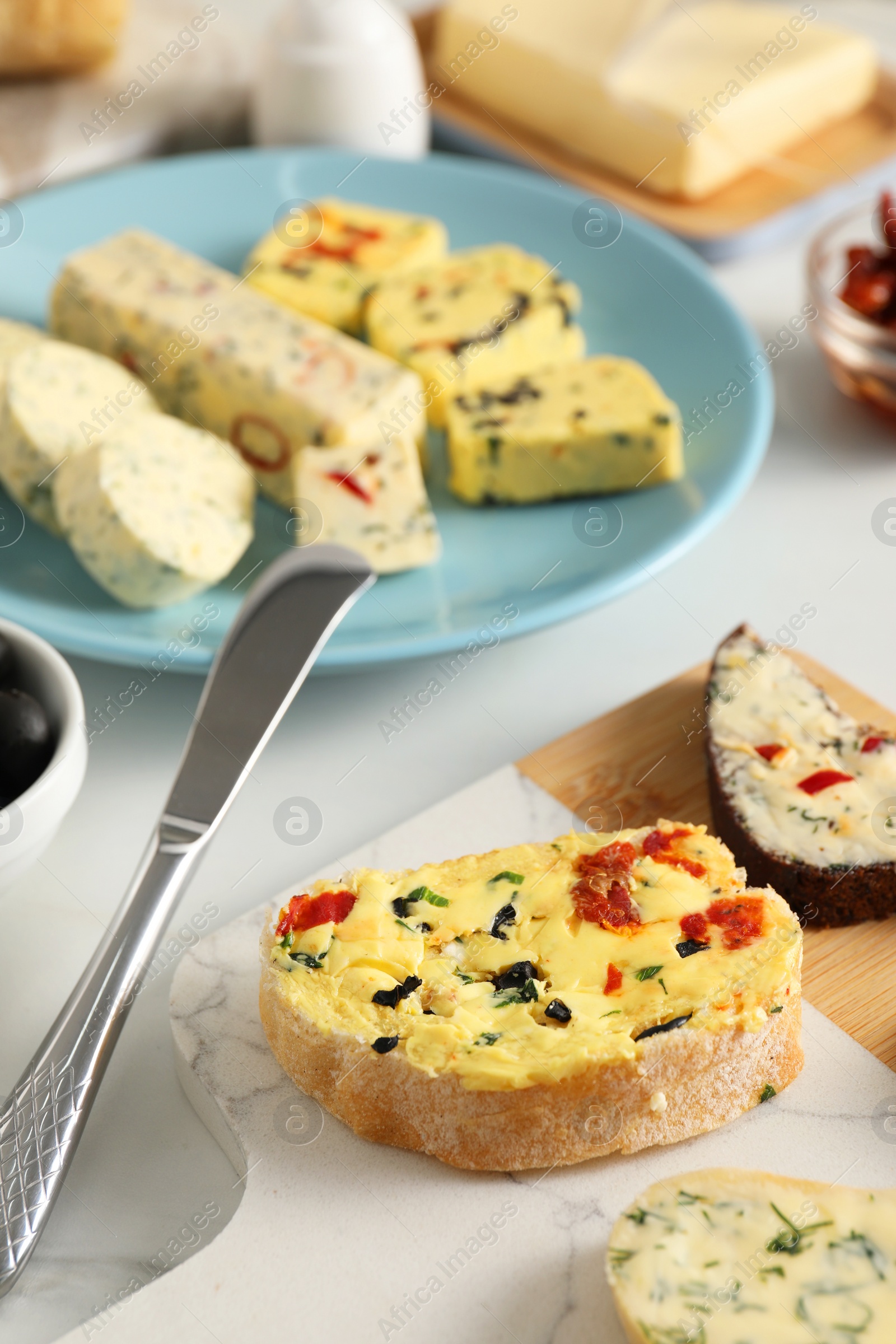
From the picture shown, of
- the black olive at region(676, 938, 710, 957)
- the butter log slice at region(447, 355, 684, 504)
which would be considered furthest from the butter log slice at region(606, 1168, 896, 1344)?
the butter log slice at region(447, 355, 684, 504)

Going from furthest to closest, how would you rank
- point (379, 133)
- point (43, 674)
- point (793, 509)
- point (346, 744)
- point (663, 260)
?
1. point (379, 133)
2. point (663, 260)
3. point (793, 509)
4. point (346, 744)
5. point (43, 674)

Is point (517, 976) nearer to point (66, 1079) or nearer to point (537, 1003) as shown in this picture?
point (537, 1003)

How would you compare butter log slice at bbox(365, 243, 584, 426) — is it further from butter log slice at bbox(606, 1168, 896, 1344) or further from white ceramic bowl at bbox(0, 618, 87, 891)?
butter log slice at bbox(606, 1168, 896, 1344)

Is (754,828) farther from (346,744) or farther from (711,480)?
(711,480)

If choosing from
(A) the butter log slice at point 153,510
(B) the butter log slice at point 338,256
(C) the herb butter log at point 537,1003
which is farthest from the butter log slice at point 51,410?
(C) the herb butter log at point 537,1003

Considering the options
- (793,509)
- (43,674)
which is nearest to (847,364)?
(793,509)

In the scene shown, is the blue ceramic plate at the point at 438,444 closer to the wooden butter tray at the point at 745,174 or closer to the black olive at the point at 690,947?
the wooden butter tray at the point at 745,174

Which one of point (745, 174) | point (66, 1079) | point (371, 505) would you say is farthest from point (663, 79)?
point (66, 1079)
